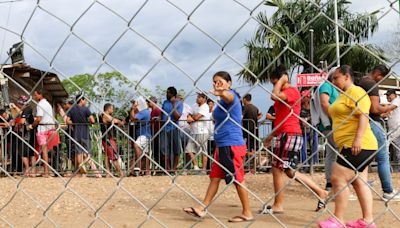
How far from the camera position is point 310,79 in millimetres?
2484

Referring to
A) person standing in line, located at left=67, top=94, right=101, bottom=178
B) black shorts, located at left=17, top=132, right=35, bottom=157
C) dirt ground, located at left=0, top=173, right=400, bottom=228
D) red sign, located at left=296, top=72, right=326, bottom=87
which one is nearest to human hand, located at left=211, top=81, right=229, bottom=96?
red sign, located at left=296, top=72, right=326, bottom=87

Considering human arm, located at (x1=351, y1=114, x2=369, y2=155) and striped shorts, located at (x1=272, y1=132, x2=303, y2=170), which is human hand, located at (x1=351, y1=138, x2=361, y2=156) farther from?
striped shorts, located at (x1=272, y1=132, x2=303, y2=170)

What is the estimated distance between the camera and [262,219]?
A: 187 inches

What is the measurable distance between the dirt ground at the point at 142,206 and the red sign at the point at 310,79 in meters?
0.95

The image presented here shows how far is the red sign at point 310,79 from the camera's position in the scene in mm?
2095

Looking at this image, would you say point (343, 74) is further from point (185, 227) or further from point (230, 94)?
point (185, 227)

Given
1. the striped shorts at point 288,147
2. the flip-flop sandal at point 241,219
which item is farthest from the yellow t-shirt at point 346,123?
the flip-flop sandal at point 241,219

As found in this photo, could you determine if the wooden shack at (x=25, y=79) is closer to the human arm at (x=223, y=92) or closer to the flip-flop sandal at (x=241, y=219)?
the human arm at (x=223, y=92)

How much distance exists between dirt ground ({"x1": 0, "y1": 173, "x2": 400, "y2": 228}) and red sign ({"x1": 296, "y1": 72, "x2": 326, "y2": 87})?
0.95m

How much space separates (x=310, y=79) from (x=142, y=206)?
5.07ft

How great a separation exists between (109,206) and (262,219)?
5.86ft

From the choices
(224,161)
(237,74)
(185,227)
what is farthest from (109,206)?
(237,74)

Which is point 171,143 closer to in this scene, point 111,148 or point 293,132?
point 111,148

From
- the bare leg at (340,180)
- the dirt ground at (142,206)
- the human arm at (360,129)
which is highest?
the human arm at (360,129)
